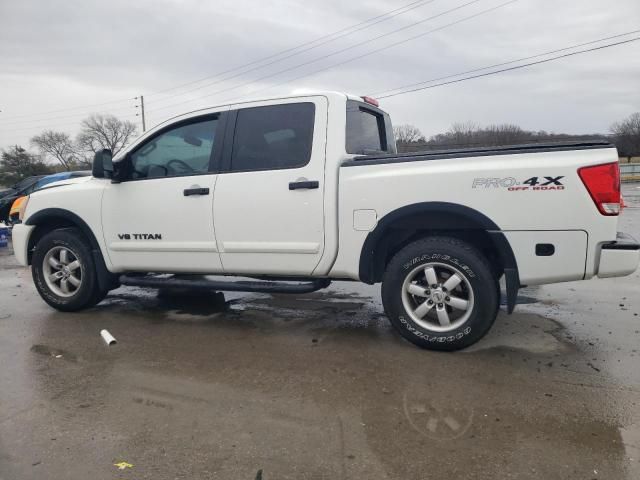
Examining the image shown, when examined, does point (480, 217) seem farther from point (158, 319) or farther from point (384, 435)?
point (158, 319)

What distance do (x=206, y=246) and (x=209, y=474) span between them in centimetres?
239

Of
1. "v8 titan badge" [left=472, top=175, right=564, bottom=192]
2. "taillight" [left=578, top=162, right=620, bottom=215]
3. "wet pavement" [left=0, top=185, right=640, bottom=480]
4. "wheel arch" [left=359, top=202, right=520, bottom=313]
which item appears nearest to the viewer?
"wet pavement" [left=0, top=185, right=640, bottom=480]

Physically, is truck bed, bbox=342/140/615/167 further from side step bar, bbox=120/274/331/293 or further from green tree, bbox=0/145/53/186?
green tree, bbox=0/145/53/186

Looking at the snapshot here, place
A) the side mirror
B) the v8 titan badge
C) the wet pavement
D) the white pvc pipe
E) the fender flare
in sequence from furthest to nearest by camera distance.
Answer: the fender flare → the side mirror → the white pvc pipe → the v8 titan badge → the wet pavement

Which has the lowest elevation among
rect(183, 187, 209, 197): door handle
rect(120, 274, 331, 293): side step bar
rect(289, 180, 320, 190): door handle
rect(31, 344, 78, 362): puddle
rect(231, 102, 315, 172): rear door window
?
rect(31, 344, 78, 362): puddle

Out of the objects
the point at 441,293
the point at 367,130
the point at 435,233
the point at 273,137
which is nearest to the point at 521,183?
the point at 435,233

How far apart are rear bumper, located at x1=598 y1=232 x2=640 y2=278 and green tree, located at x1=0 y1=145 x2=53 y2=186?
60722mm

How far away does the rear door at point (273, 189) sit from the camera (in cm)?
402

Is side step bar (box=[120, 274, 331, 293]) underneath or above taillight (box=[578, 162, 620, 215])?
underneath

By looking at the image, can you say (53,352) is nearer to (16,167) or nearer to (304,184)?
(304,184)

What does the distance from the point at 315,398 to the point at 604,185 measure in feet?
7.45

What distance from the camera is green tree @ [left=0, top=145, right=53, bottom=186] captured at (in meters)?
55.7

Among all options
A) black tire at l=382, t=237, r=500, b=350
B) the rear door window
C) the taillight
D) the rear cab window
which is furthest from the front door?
the taillight

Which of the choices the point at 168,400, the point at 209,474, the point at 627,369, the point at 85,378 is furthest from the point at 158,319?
the point at 627,369
